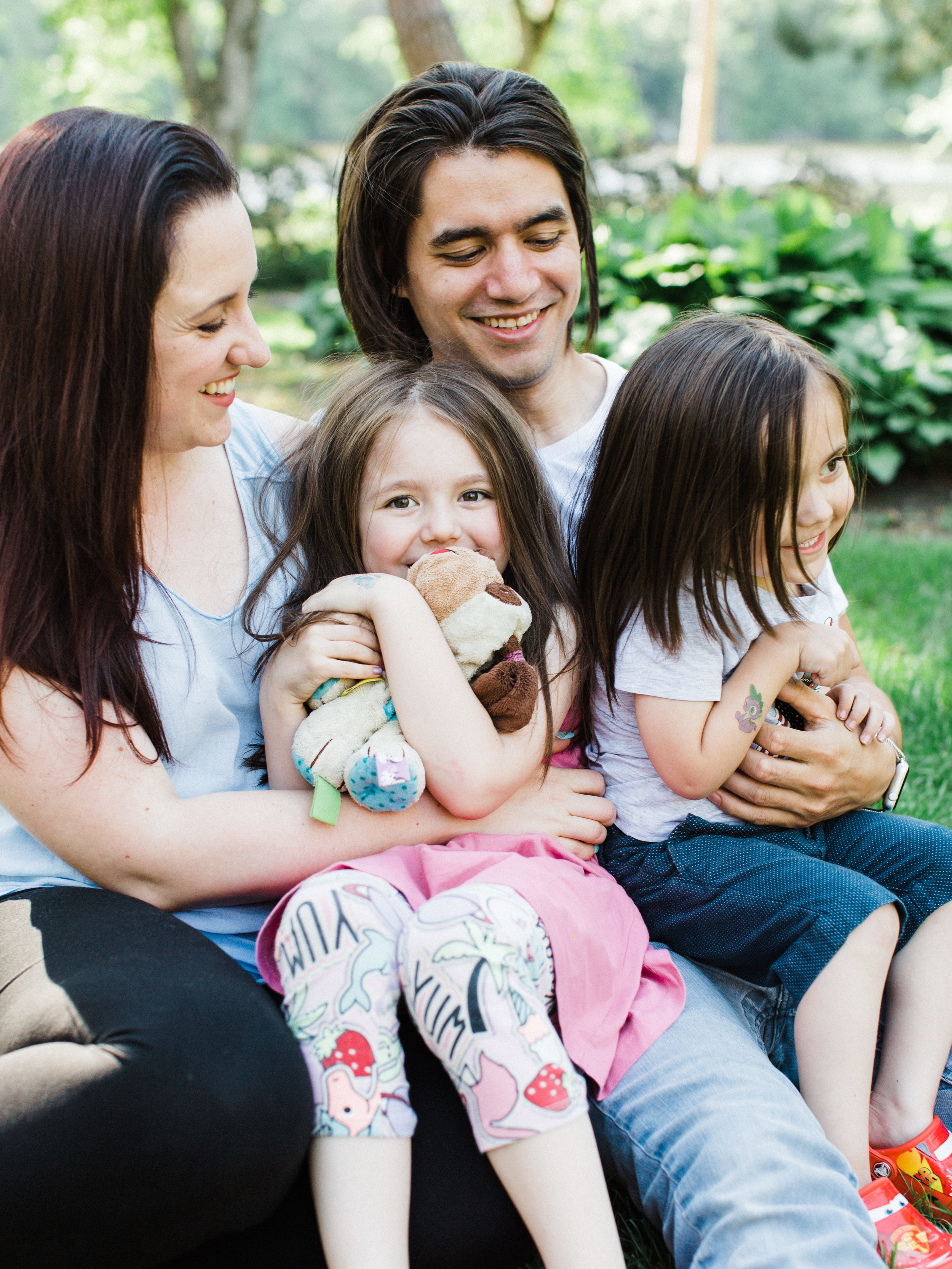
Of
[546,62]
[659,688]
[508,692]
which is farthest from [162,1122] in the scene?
[546,62]

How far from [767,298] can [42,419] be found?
5.66 metres

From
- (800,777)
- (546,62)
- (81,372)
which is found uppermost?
(546,62)

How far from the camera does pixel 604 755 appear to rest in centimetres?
234

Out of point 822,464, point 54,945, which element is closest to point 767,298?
point 822,464

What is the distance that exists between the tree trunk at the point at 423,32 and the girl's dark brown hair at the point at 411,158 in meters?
6.70

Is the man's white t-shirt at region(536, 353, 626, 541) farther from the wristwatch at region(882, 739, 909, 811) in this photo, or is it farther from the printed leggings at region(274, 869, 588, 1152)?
the printed leggings at region(274, 869, 588, 1152)

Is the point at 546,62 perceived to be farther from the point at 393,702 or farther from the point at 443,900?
the point at 443,900

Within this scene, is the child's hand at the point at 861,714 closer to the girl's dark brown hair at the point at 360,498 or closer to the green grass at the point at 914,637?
the girl's dark brown hair at the point at 360,498

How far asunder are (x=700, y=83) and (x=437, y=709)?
763 inches

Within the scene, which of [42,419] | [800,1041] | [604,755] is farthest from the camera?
[604,755]

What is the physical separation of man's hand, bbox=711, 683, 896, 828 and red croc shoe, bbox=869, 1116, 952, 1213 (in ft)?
2.03

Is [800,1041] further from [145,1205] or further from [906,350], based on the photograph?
[906,350]

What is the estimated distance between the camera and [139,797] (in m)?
1.89

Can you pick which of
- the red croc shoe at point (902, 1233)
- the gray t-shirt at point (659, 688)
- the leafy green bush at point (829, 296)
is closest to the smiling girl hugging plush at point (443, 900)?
the gray t-shirt at point (659, 688)
